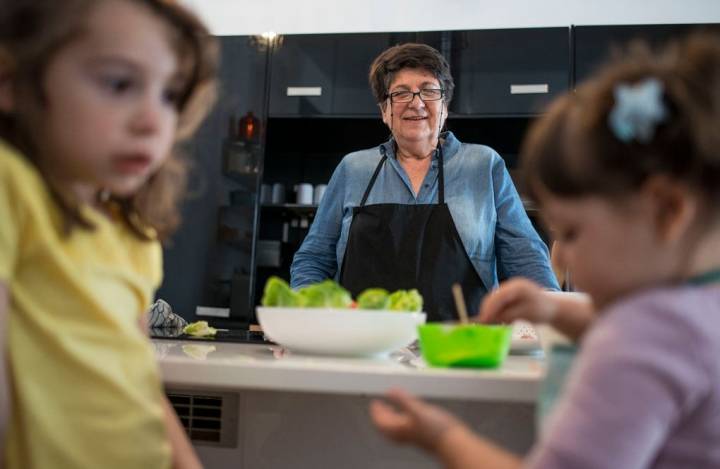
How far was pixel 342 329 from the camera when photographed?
97 centimetres

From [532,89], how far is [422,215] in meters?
1.44

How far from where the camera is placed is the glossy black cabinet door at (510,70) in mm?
3256

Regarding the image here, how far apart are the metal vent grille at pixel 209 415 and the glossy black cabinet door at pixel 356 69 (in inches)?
93.7

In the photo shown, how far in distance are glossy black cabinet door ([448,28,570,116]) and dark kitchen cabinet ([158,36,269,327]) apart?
3.16 ft

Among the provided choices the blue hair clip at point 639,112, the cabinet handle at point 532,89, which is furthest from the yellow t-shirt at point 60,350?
the cabinet handle at point 532,89

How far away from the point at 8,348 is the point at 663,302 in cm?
61

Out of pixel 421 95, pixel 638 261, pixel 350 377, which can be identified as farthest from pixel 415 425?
pixel 421 95

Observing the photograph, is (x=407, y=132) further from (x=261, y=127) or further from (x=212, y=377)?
(x=261, y=127)

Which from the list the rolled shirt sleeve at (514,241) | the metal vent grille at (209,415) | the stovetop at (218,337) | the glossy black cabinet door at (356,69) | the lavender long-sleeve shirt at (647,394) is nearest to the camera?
the lavender long-sleeve shirt at (647,394)

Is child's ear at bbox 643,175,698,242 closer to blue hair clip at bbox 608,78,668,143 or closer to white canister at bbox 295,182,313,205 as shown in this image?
blue hair clip at bbox 608,78,668,143

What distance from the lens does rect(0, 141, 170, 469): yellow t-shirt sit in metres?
0.71

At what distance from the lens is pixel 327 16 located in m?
3.85

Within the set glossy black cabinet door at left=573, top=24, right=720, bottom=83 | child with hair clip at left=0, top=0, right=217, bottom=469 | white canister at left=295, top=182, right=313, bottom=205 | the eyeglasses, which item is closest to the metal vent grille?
child with hair clip at left=0, top=0, right=217, bottom=469

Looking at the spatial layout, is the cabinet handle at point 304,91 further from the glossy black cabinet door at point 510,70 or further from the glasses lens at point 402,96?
the glasses lens at point 402,96
